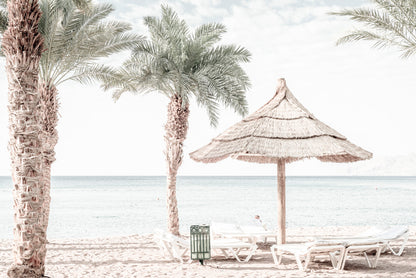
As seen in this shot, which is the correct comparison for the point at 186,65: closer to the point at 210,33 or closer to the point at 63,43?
the point at 210,33

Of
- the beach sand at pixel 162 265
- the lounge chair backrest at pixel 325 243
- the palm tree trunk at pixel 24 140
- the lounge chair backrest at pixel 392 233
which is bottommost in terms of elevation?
the beach sand at pixel 162 265

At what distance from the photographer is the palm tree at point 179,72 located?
1286 cm

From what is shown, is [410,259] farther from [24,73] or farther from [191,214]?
[191,214]

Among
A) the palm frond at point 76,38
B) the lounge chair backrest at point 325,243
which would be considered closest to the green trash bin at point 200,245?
the lounge chair backrest at point 325,243

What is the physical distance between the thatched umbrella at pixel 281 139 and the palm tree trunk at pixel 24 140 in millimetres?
3471

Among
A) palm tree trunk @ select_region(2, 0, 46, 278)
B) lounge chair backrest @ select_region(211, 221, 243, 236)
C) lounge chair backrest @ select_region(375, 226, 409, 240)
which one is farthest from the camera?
lounge chair backrest @ select_region(211, 221, 243, 236)

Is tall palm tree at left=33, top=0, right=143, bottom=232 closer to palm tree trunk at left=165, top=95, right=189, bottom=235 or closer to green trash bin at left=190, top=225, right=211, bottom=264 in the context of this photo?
palm tree trunk at left=165, top=95, right=189, bottom=235

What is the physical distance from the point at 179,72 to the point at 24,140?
6.83m

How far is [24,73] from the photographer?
21.6 feet

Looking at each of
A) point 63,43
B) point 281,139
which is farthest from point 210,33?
point 281,139

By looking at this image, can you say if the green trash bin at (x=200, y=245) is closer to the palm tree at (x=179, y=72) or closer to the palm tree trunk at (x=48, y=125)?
the palm tree at (x=179, y=72)

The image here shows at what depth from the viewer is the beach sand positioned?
755cm

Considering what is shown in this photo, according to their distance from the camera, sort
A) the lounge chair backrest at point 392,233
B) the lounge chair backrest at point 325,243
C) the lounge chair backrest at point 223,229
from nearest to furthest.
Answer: the lounge chair backrest at point 325,243
the lounge chair backrest at point 392,233
the lounge chair backrest at point 223,229

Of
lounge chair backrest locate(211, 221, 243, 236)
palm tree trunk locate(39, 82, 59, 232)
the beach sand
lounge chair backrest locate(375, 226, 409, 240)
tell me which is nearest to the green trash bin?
the beach sand
